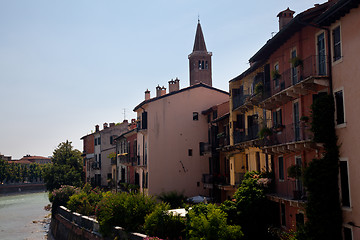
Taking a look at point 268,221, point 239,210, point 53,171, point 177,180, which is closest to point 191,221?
point 239,210

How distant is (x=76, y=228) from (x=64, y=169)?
31.2 m

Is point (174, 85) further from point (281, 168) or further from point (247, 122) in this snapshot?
point (281, 168)

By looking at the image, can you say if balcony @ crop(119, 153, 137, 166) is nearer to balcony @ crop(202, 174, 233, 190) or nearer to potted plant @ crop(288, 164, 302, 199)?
balcony @ crop(202, 174, 233, 190)

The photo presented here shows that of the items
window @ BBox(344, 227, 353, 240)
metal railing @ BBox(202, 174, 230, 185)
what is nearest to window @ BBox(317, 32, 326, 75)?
window @ BBox(344, 227, 353, 240)

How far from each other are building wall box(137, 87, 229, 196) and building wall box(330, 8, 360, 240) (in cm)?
2462

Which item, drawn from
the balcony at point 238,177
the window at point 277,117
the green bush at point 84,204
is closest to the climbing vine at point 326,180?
the window at point 277,117

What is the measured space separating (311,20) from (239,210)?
10.9 metres

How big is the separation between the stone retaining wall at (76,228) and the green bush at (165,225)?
2.51 ft

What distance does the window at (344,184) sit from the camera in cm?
1565

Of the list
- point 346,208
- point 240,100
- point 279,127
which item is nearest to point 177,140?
point 240,100

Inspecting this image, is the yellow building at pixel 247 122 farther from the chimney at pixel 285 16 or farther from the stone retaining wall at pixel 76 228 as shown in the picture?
the stone retaining wall at pixel 76 228

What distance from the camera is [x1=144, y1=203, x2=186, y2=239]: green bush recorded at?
23.5 metres

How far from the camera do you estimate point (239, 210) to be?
920 inches

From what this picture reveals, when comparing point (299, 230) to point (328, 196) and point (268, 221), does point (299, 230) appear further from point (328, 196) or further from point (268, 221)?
point (268, 221)
